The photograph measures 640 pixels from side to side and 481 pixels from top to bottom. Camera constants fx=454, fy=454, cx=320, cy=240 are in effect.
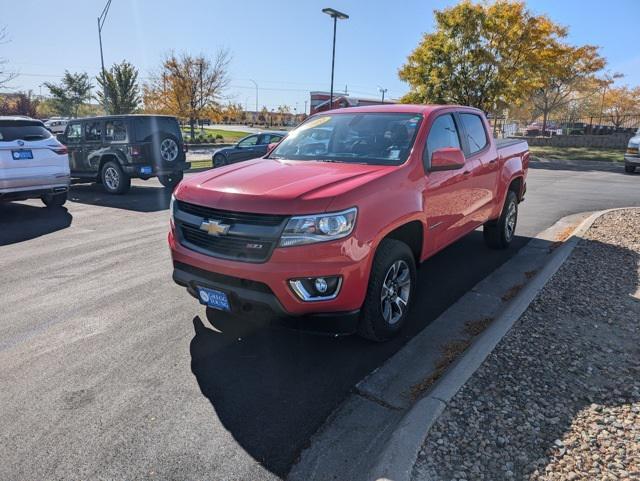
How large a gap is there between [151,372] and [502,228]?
496cm

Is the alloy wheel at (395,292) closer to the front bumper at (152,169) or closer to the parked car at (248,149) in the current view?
the front bumper at (152,169)

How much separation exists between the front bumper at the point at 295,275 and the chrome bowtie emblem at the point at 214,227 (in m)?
0.19

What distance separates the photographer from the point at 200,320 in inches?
160

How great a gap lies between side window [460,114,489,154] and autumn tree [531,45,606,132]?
2377 cm

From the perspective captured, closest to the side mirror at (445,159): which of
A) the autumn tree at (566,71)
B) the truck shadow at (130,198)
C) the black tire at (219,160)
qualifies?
the truck shadow at (130,198)

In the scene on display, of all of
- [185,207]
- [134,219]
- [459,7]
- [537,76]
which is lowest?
[134,219]

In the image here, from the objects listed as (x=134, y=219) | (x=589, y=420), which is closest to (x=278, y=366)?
(x=589, y=420)

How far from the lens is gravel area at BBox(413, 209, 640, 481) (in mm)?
2242

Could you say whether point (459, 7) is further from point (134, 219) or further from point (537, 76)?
point (134, 219)

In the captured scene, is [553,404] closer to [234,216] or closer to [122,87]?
[234,216]

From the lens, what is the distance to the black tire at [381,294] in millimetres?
3324

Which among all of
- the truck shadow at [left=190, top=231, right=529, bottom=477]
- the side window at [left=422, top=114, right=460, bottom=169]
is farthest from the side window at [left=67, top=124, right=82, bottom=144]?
the side window at [left=422, top=114, right=460, bottom=169]

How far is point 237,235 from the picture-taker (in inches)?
124

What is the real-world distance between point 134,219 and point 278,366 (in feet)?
19.6
